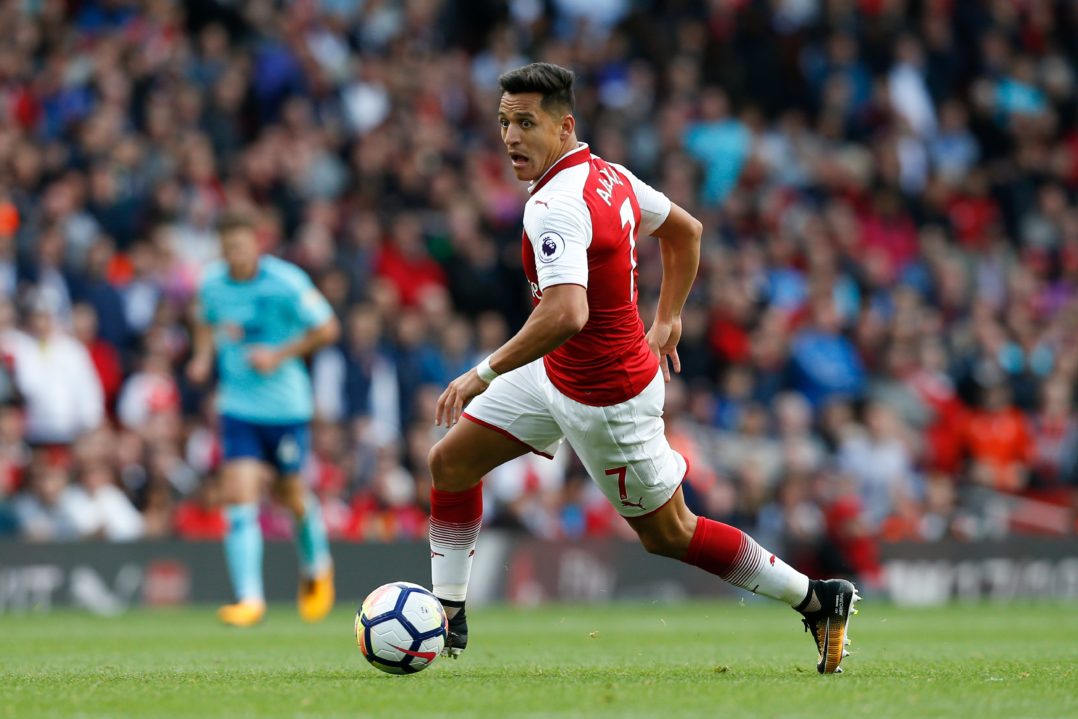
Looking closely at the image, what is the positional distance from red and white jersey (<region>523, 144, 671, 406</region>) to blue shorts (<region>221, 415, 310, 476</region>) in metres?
4.49

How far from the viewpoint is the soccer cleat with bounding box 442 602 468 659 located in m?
7.07

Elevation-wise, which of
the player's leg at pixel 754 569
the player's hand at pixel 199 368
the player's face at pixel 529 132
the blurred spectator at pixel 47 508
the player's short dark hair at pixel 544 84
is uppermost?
the player's short dark hair at pixel 544 84

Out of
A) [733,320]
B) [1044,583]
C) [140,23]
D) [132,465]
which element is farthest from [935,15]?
[132,465]

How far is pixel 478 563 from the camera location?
14.3 m

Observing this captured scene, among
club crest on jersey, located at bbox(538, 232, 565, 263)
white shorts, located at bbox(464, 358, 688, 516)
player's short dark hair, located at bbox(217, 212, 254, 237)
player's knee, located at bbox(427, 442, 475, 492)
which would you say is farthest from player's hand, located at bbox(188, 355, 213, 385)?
club crest on jersey, located at bbox(538, 232, 565, 263)

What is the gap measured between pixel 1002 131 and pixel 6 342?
13.6 meters

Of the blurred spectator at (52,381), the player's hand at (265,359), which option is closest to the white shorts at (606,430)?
the player's hand at (265,359)

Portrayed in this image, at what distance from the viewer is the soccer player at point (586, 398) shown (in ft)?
21.1

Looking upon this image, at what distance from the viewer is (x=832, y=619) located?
22.3 ft

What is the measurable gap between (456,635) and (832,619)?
62.7 inches

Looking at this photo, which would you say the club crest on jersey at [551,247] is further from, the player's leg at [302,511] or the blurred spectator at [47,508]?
the blurred spectator at [47,508]

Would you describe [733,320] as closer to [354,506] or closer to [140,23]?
[354,506]

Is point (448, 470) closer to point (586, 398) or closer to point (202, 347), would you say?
point (586, 398)

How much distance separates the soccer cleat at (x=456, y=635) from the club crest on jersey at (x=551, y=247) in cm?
176
